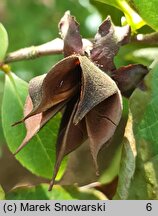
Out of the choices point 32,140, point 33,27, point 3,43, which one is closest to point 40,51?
point 3,43

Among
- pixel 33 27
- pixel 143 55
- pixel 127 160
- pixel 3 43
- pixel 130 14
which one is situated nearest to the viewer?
pixel 127 160

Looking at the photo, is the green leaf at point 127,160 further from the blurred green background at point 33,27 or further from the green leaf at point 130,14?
the blurred green background at point 33,27

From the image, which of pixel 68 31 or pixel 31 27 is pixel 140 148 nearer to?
pixel 68 31

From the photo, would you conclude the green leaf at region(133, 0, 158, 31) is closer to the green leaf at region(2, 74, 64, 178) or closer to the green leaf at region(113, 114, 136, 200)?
the green leaf at region(113, 114, 136, 200)

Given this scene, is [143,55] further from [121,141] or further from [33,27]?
[33,27]

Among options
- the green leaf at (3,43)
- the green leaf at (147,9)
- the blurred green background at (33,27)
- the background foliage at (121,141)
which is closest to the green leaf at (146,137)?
the background foliage at (121,141)

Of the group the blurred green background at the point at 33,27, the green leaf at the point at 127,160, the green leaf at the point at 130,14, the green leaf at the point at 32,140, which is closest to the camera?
the green leaf at the point at 127,160
